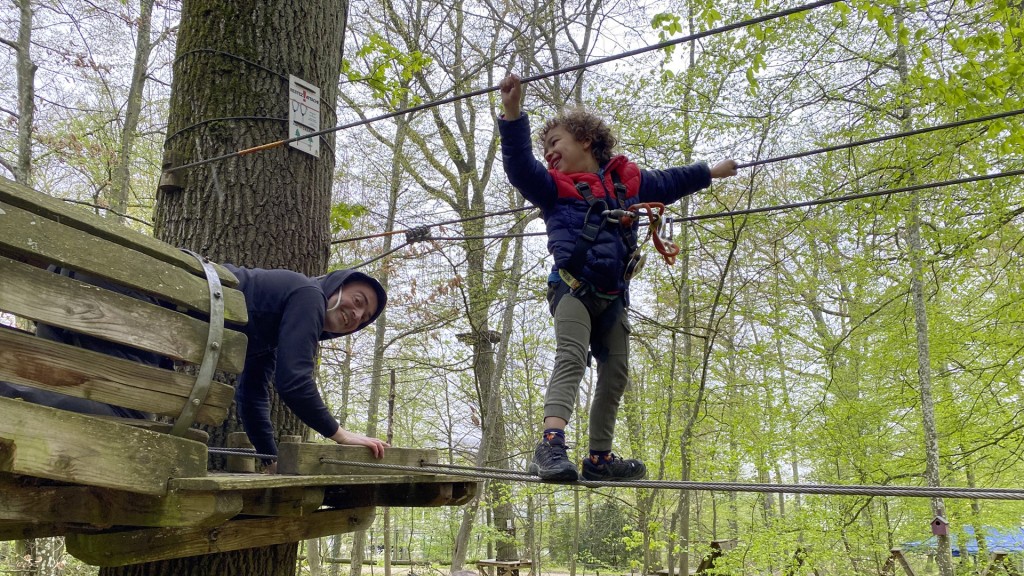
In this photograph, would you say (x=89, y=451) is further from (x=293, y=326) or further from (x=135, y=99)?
(x=135, y=99)

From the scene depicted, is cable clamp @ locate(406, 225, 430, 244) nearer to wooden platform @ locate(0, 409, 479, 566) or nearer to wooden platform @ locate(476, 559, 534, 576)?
wooden platform @ locate(0, 409, 479, 566)

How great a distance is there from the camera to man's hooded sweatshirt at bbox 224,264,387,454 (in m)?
2.29

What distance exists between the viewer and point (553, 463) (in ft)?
7.42

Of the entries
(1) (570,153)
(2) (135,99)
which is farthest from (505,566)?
(1) (570,153)

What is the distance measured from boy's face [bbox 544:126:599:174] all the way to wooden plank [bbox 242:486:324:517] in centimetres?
152

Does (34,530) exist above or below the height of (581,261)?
below

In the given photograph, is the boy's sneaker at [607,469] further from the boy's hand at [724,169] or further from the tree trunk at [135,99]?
the tree trunk at [135,99]

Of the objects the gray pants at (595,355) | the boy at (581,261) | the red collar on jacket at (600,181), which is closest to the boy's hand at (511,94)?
the boy at (581,261)

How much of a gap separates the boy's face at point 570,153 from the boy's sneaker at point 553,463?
1.07 metres

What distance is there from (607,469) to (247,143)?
2.14m

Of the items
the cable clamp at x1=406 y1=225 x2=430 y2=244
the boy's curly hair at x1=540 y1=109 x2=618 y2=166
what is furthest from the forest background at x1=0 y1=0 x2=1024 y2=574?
the boy's curly hair at x1=540 y1=109 x2=618 y2=166

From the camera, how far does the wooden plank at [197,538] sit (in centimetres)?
193

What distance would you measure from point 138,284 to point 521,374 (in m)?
10.9

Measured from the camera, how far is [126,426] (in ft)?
5.29
